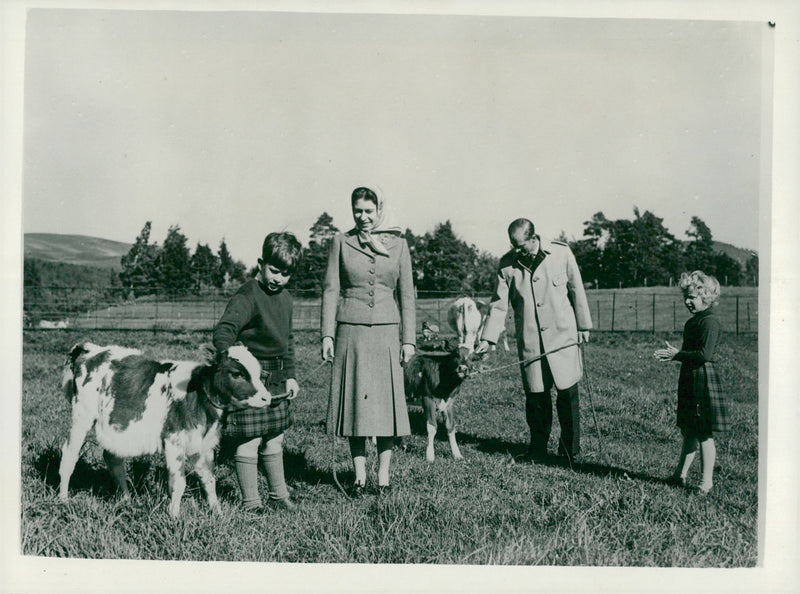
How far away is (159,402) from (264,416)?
65cm

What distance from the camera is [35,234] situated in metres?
4.89

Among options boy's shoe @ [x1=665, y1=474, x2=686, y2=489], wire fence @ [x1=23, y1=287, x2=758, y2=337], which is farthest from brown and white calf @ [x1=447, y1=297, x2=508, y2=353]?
boy's shoe @ [x1=665, y1=474, x2=686, y2=489]

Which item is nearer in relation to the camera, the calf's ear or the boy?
the calf's ear

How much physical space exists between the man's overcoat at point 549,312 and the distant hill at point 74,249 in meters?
3.57

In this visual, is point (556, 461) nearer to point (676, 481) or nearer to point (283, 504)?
point (676, 481)

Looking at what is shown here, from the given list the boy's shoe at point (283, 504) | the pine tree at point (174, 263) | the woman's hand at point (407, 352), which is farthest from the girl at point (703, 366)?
the pine tree at point (174, 263)

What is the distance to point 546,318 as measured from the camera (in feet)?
16.9

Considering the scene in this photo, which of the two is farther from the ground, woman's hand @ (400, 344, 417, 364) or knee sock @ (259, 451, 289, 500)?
woman's hand @ (400, 344, 417, 364)

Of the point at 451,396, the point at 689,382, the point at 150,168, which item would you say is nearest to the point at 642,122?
the point at 689,382

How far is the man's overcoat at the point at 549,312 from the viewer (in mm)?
5141

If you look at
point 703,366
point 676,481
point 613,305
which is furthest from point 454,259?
point 613,305

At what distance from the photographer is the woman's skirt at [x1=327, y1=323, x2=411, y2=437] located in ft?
14.3

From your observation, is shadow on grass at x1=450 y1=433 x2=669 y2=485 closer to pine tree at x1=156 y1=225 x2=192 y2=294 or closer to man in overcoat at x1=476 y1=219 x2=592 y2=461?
man in overcoat at x1=476 y1=219 x2=592 y2=461

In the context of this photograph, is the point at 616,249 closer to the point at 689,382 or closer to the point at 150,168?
the point at 689,382
